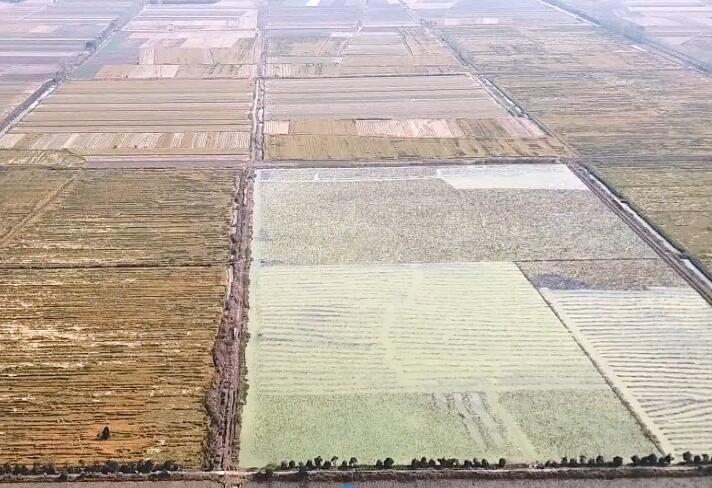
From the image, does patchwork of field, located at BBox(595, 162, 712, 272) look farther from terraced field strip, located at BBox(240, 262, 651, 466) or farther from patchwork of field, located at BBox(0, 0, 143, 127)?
patchwork of field, located at BBox(0, 0, 143, 127)

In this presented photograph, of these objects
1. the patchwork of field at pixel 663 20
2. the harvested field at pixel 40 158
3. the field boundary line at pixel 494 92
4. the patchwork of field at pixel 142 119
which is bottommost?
the harvested field at pixel 40 158

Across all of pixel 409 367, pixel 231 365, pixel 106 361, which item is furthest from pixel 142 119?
pixel 409 367

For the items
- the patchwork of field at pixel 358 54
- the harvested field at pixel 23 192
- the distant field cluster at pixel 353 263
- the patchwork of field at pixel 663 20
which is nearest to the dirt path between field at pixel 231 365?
the distant field cluster at pixel 353 263

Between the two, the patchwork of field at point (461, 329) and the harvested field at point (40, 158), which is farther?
A: the harvested field at point (40, 158)

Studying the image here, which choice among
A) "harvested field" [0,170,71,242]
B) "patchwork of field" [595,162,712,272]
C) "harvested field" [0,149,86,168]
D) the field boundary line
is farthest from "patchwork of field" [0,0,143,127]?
"patchwork of field" [595,162,712,272]

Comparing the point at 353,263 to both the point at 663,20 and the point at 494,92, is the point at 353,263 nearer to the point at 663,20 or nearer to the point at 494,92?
the point at 494,92

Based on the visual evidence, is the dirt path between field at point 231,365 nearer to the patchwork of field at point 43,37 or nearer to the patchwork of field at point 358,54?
the patchwork of field at point 43,37
